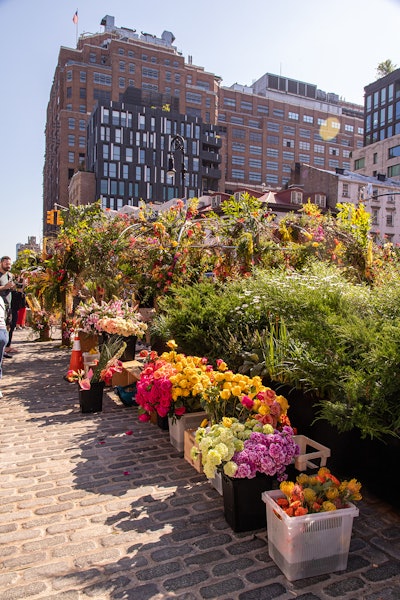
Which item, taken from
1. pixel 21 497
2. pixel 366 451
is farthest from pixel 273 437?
pixel 21 497

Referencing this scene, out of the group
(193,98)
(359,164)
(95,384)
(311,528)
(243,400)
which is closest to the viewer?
(311,528)

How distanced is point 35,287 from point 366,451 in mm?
8623

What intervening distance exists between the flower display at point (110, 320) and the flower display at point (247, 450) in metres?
4.03

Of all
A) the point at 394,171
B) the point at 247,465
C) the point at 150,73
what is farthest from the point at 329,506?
the point at 150,73

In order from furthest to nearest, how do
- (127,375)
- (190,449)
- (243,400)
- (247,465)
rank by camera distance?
1. (127,375)
2. (190,449)
3. (243,400)
4. (247,465)

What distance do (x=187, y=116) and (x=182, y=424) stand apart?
7331cm

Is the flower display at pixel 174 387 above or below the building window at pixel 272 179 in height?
below

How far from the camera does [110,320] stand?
286 inches

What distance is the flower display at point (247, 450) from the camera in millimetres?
3180

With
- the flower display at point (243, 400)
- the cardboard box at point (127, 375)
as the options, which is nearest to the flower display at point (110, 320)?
the cardboard box at point (127, 375)

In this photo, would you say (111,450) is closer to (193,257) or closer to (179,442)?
(179,442)

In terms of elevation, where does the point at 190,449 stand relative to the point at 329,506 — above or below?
below

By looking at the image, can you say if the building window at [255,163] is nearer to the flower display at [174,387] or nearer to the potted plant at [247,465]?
the flower display at [174,387]

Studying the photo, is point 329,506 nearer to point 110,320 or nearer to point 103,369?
point 103,369
